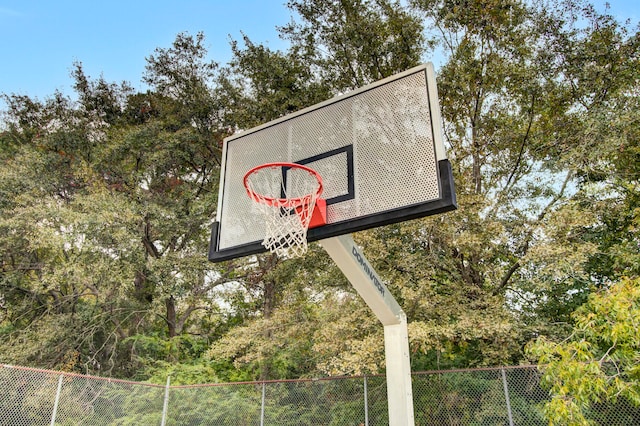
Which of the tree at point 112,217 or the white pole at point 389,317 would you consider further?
the tree at point 112,217

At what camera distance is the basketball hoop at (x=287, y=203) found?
416 cm

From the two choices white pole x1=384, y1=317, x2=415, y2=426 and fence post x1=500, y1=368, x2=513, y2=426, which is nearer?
white pole x1=384, y1=317, x2=415, y2=426

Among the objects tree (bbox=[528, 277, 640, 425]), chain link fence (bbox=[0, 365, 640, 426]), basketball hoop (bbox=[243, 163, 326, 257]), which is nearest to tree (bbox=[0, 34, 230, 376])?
chain link fence (bbox=[0, 365, 640, 426])

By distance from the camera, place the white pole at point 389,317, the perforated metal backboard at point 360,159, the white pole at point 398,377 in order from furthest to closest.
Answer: the white pole at point 398,377 < the white pole at point 389,317 < the perforated metal backboard at point 360,159

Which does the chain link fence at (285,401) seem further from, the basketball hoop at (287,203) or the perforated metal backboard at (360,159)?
the basketball hoop at (287,203)

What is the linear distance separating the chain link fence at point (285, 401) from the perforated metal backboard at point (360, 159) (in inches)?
133

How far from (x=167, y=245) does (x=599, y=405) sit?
31.7 feet

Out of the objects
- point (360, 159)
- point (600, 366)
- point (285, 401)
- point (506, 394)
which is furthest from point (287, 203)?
point (285, 401)

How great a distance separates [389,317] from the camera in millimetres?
5086

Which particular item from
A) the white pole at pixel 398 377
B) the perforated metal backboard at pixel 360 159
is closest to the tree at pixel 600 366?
the white pole at pixel 398 377

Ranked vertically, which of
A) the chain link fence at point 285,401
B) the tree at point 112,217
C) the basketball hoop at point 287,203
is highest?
the tree at point 112,217

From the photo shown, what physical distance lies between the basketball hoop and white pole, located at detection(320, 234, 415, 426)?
318mm

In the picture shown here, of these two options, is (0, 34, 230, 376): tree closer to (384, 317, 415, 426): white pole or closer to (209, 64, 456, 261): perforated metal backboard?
(209, 64, 456, 261): perforated metal backboard

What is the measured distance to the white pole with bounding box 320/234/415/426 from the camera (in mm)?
4465
